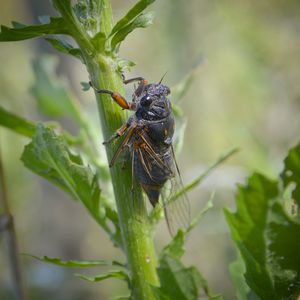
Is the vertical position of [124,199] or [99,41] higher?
[99,41]

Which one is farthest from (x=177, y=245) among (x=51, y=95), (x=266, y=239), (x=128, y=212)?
(x=51, y=95)

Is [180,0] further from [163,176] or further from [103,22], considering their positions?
[103,22]

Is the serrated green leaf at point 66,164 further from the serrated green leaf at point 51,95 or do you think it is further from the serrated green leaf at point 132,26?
the serrated green leaf at point 51,95

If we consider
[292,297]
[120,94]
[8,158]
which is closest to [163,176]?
[120,94]

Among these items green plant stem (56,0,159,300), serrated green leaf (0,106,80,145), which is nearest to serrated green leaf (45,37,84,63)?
green plant stem (56,0,159,300)

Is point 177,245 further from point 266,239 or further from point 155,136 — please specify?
point 155,136

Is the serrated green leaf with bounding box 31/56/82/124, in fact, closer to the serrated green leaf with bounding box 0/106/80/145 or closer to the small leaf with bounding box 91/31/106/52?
the serrated green leaf with bounding box 0/106/80/145
